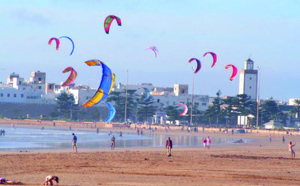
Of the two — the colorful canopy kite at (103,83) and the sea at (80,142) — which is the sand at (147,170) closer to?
the colorful canopy kite at (103,83)

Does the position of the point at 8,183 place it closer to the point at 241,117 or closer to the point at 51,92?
the point at 241,117

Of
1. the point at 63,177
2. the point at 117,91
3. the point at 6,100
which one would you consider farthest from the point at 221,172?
the point at 6,100

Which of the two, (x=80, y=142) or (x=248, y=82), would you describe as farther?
(x=248, y=82)

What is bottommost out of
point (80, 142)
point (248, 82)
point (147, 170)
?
point (147, 170)

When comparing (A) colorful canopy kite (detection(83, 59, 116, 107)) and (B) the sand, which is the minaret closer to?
(A) colorful canopy kite (detection(83, 59, 116, 107))

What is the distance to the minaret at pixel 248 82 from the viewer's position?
295 ft

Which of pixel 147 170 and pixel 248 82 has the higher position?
pixel 248 82

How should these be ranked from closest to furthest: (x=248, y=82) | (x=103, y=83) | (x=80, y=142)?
(x=103, y=83) < (x=80, y=142) < (x=248, y=82)

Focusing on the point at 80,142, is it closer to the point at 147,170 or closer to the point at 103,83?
the point at 103,83

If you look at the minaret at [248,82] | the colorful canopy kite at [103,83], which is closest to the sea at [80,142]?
the colorful canopy kite at [103,83]

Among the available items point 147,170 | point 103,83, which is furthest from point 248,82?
Result: point 147,170

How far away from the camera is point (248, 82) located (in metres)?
90.3

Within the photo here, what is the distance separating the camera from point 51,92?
344 ft

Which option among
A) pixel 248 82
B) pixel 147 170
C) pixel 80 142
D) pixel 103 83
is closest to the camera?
pixel 147 170
